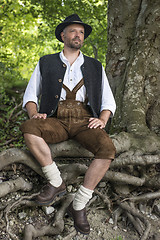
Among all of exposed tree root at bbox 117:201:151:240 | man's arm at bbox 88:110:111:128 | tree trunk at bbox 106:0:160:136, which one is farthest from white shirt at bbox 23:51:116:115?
exposed tree root at bbox 117:201:151:240

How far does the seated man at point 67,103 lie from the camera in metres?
2.88

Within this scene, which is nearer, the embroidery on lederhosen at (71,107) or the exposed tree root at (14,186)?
the exposed tree root at (14,186)

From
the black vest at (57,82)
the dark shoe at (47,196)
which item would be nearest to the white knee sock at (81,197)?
the dark shoe at (47,196)

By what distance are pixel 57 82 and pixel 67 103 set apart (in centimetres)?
30

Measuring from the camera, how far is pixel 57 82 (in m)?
3.29

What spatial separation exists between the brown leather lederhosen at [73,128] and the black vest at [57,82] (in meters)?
0.09

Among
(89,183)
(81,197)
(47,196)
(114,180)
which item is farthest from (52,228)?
(114,180)

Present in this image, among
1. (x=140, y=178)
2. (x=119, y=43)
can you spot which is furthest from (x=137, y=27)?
(x=140, y=178)

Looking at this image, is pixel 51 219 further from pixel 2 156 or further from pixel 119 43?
pixel 119 43

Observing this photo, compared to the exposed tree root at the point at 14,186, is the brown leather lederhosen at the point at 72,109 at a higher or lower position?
higher

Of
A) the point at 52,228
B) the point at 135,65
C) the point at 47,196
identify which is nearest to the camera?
the point at 47,196

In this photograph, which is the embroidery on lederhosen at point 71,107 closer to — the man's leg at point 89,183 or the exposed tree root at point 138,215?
the man's leg at point 89,183

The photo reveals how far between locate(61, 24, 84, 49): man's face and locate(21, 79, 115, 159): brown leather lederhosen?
0.50 m

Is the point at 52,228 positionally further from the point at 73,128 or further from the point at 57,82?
the point at 57,82
